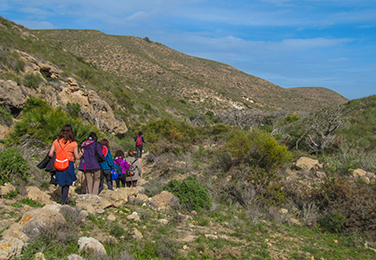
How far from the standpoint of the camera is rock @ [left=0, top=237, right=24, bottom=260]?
7.41ft

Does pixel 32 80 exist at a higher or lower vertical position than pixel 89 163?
higher

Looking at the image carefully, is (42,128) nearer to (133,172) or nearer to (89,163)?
(133,172)

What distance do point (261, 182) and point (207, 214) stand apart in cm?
217

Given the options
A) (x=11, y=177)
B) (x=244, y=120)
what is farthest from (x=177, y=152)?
(x=244, y=120)

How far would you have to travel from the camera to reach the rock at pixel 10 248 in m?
2.26

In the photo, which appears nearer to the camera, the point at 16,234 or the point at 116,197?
the point at 16,234

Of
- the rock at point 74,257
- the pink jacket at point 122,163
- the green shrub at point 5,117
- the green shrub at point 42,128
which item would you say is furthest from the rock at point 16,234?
the green shrub at point 5,117

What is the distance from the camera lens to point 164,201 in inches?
223

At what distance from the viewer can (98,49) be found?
4931cm

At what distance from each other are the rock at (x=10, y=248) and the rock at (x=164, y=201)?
10.4ft

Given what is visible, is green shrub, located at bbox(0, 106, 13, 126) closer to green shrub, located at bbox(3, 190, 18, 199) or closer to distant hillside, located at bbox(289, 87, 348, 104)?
green shrub, located at bbox(3, 190, 18, 199)

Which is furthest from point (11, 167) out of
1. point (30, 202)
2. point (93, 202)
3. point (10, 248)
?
point (10, 248)

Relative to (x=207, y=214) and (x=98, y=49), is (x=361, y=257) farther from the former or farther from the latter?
(x=98, y=49)

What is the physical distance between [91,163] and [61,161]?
0.85 metres
